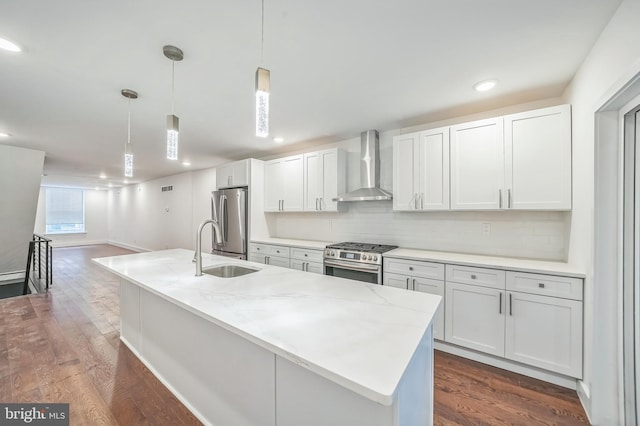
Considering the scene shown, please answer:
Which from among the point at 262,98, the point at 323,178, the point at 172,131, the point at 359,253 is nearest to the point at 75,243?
the point at 323,178

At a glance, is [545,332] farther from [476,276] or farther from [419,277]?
[419,277]

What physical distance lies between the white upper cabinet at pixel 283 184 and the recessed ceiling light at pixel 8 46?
2894mm

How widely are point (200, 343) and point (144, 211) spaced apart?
8.74 meters

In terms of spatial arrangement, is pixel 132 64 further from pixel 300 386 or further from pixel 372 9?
pixel 300 386

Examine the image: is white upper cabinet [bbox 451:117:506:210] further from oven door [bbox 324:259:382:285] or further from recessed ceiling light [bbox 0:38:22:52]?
recessed ceiling light [bbox 0:38:22:52]

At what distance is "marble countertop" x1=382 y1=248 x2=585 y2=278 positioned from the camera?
6.66 feet

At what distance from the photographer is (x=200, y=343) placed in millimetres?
1658

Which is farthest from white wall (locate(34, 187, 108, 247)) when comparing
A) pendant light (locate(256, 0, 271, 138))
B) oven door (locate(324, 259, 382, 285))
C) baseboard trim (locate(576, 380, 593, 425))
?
baseboard trim (locate(576, 380, 593, 425))

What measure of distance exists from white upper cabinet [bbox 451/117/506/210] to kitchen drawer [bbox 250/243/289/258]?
7.71ft

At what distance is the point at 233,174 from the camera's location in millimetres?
4672

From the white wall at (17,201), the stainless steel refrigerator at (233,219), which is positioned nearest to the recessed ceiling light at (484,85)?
the stainless steel refrigerator at (233,219)

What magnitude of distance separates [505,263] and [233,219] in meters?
3.90

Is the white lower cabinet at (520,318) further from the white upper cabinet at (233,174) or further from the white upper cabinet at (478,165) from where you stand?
the white upper cabinet at (233,174)

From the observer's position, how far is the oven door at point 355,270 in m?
2.93
